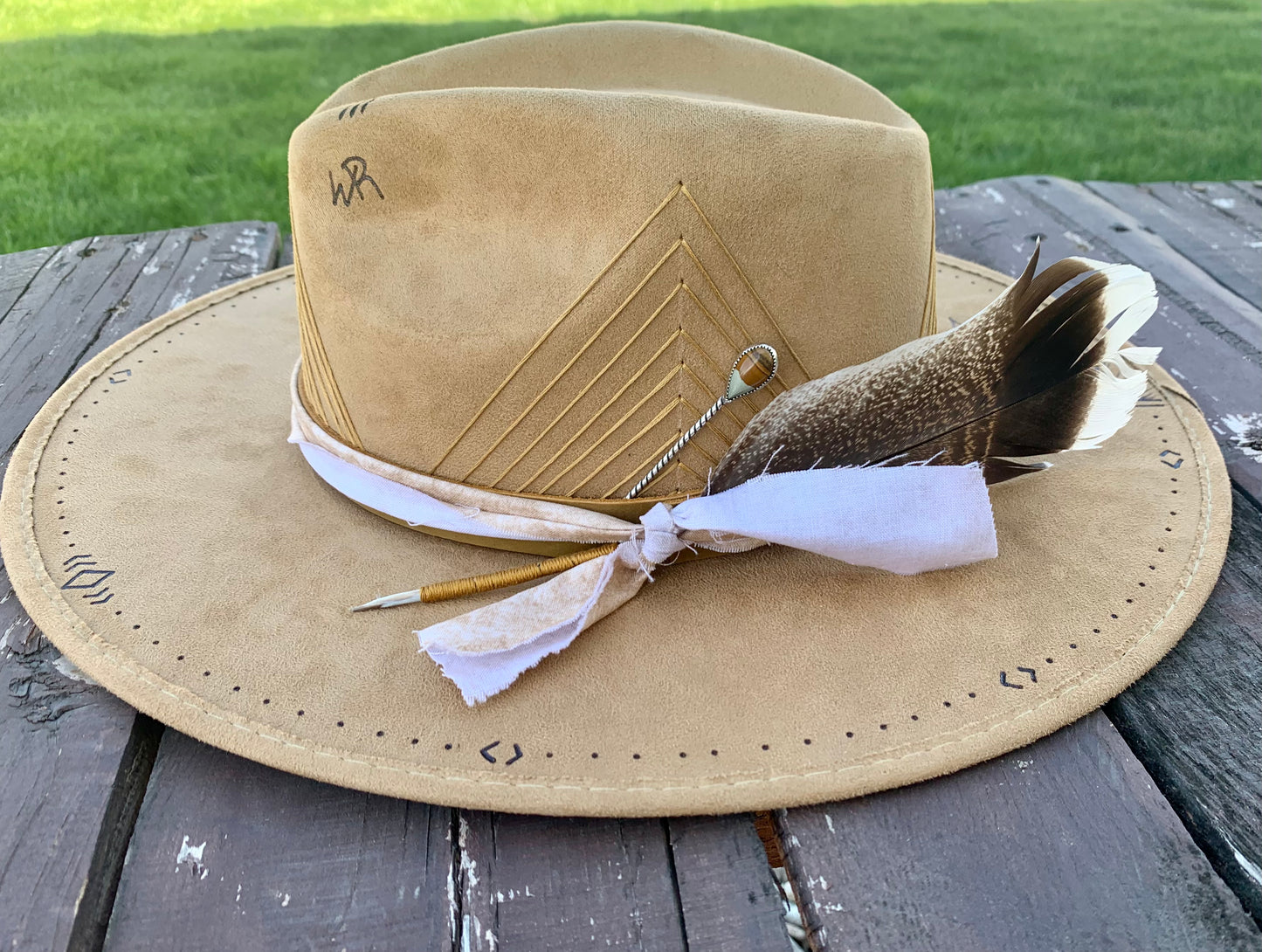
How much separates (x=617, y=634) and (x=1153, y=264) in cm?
200

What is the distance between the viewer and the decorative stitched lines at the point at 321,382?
137 centimetres

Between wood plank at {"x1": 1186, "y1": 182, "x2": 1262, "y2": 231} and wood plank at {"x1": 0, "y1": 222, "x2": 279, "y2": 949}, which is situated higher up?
wood plank at {"x1": 0, "y1": 222, "x2": 279, "y2": 949}

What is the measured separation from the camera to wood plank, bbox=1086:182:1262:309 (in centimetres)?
243

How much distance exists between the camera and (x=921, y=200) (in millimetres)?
1309

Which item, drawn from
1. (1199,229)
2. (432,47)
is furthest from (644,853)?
(432,47)

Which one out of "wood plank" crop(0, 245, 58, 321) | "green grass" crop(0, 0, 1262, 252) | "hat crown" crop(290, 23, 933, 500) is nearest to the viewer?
"hat crown" crop(290, 23, 933, 500)

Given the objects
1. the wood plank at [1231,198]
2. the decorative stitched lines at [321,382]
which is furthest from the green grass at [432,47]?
the decorative stitched lines at [321,382]

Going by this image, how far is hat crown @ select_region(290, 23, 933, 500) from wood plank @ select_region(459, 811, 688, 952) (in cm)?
44

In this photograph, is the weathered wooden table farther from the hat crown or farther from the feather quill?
the hat crown

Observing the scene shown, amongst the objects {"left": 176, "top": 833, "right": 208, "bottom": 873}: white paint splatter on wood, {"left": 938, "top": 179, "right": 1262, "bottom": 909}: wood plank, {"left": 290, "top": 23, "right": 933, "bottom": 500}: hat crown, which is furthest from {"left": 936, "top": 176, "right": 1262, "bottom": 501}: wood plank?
{"left": 176, "top": 833, "right": 208, "bottom": 873}: white paint splatter on wood

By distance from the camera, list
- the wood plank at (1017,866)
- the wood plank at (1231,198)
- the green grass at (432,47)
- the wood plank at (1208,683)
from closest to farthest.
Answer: the wood plank at (1017,866) → the wood plank at (1208,683) → the green grass at (432,47) → the wood plank at (1231,198)

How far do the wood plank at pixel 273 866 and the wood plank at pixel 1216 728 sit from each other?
83 cm

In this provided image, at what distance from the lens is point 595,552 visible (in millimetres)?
1276

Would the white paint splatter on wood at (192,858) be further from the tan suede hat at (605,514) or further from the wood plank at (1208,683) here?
the wood plank at (1208,683)
